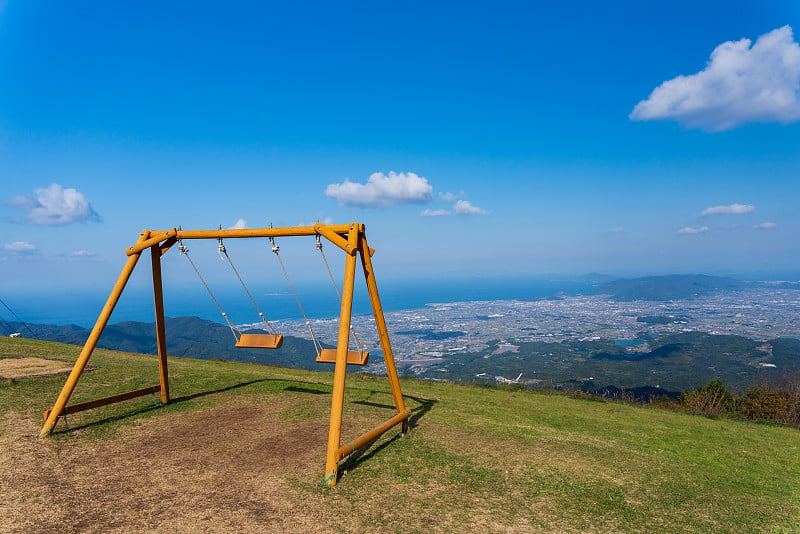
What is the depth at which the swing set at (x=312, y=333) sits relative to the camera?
7.13m

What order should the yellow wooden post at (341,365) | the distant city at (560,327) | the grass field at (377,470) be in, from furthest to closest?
the distant city at (560,327) → the yellow wooden post at (341,365) → the grass field at (377,470)

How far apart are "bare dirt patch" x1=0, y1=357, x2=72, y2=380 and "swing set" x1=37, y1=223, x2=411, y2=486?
541 centimetres

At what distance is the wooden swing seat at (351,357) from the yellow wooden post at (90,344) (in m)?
4.09

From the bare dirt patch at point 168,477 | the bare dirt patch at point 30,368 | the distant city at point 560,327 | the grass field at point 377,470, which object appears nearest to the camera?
the bare dirt patch at point 168,477

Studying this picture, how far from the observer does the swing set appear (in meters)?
7.13

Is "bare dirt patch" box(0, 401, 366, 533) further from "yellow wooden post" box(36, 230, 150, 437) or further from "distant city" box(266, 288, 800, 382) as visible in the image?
"distant city" box(266, 288, 800, 382)

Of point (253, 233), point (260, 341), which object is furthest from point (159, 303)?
point (253, 233)

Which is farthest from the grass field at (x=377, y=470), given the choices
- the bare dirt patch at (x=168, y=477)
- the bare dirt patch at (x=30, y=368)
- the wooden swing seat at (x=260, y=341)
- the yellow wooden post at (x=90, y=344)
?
the wooden swing seat at (x=260, y=341)

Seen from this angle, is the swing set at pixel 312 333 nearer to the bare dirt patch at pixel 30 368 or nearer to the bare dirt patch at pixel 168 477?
the bare dirt patch at pixel 168 477

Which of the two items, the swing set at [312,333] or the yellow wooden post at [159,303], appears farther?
the yellow wooden post at [159,303]

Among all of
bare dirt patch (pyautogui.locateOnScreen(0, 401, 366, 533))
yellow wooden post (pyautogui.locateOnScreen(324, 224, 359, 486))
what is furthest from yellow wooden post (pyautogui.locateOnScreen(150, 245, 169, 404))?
yellow wooden post (pyautogui.locateOnScreen(324, 224, 359, 486))

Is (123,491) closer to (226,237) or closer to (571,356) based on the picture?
(226,237)

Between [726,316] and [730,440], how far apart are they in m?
187

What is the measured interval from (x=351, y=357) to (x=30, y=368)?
11.7 metres
